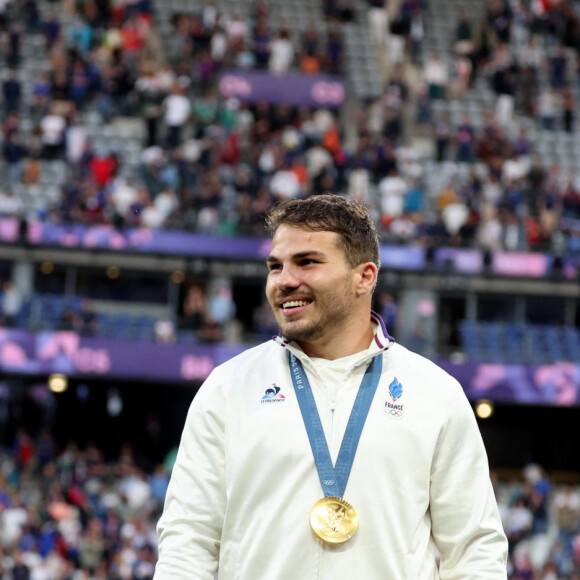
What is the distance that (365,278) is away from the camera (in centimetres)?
347

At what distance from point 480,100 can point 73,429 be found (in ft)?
36.7

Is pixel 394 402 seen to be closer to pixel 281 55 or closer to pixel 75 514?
pixel 75 514

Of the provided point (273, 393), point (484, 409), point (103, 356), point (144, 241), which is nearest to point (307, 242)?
point (273, 393)

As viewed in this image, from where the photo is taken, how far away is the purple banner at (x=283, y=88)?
81.4 feet

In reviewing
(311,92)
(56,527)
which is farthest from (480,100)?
(56,527)

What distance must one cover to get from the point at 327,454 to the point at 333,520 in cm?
17

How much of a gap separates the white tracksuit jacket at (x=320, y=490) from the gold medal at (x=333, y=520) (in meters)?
0.04

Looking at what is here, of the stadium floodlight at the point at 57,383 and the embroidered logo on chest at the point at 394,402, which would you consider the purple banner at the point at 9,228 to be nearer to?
the stadium floodlight at the point at 57,383

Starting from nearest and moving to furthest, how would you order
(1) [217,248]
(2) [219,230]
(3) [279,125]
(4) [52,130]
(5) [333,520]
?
(5) [333,520], (2) [219,230], (1) [217,248], (4) [52,130], (3) [279,125]

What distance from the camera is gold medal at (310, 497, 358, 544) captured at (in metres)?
3.13

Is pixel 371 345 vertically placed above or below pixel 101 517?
above

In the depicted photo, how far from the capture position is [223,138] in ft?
75.3

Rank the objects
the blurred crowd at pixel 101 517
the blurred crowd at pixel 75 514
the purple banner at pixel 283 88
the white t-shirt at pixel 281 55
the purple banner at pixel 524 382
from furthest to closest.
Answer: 1. the white t-shirt at pixel 281 55
2. the purple banner at pixel 283 88
3. the purple banner at pixel 524 382
4. the blurred crowd at pixel 101 517
5. the blurred crowd at pixel 75 514

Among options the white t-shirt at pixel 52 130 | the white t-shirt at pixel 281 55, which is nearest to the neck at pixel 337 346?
the white t-shirt at pixel 52 130
